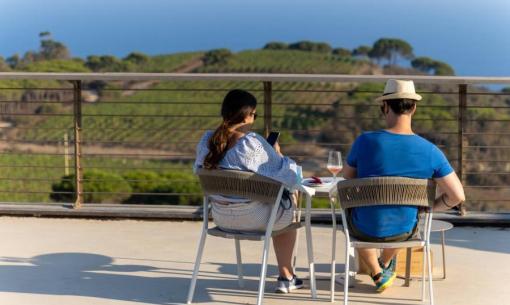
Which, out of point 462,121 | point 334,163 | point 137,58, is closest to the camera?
point 334,163

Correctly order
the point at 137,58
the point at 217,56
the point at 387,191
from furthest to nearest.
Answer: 1. the point at 137,58
2. the point at 217,56
3. the point at 387,191

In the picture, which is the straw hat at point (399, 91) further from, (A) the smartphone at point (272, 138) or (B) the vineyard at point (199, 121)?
(B) the vineyard at point (199, 121)

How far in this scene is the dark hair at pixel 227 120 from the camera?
399 centimetres

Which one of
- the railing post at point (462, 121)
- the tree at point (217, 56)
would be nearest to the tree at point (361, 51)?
the tree at point (217, 56)

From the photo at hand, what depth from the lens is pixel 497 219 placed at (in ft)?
19.4

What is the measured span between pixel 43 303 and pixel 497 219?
3217mm

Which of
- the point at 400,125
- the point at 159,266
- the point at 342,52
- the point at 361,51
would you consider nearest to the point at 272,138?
the point at 400,125

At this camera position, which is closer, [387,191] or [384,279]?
[387,191]

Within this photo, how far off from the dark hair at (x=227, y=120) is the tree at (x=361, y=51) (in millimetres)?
81734

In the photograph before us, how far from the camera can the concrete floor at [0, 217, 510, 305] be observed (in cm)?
416

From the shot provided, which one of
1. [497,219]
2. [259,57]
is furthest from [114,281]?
[259,57]

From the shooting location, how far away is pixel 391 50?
85.9 meters

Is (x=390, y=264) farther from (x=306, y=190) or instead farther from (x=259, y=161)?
(x=259, y=161)

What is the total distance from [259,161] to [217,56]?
76.1 m
